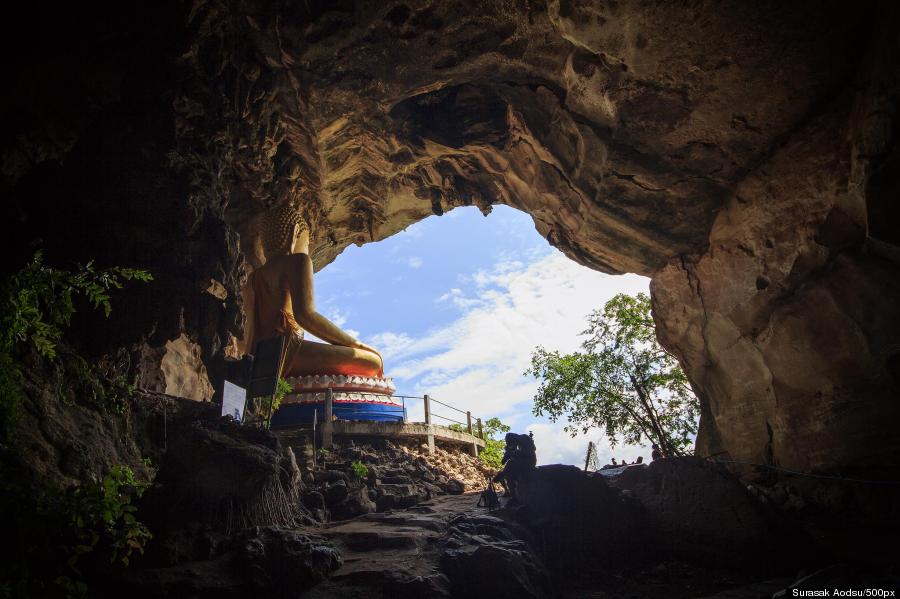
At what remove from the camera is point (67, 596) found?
7.99 ft

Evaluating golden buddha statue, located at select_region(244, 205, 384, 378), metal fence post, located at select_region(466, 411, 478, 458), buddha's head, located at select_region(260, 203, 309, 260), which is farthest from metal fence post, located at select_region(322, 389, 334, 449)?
buddha's head, located at select_region(260, 203, 309, 260)

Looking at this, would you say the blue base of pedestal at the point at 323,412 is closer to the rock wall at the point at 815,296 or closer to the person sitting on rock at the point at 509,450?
the person sitting on rock at the point at 509,450

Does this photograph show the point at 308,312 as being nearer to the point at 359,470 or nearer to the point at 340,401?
the point at 340,401

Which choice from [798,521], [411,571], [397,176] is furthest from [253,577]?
[397,176]

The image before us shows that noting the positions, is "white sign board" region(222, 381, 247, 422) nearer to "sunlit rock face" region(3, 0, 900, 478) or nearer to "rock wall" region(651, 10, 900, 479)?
"sunlit rock face" region(3, 0, 900, 478)

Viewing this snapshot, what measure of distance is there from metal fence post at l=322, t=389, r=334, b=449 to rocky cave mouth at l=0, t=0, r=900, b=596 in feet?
7.83

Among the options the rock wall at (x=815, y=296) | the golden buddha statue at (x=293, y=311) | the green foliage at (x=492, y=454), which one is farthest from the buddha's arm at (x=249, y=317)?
the rock wall at (x=815, y=296)

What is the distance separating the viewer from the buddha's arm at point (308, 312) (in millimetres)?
15227

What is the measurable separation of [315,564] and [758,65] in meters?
8.56

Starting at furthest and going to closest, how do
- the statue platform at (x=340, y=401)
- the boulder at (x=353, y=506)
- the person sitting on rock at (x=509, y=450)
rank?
the statue platform at (x=340, y=401) → the boulder at (x=353, y=506) → the person sitting on rock at (x=509, y=450)

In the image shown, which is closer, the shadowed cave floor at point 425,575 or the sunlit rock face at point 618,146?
the shadowed cave floor at point 425,575

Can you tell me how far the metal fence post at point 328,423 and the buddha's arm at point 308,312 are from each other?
7.66 ft

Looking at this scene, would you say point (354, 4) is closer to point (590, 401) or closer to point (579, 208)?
point (579, 208)

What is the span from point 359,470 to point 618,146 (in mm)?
8386
